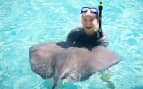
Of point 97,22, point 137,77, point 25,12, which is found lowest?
point 137,77

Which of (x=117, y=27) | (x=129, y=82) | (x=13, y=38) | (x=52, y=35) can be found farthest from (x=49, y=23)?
(x=129, y=82)

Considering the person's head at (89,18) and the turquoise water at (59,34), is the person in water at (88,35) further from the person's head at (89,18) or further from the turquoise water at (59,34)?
the turquoise water at (59,34)

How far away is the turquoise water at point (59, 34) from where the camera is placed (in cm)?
693

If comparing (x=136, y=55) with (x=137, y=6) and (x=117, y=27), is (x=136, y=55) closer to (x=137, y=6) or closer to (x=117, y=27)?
(x=117, y=27)

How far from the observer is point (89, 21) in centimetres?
613

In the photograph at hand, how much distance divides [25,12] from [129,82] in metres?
4.77

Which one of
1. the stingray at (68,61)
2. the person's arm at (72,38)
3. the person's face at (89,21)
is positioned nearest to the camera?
the stingray at (68,61)

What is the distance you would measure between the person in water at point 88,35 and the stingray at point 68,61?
0.64ft

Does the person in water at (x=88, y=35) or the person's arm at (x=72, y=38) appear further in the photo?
the person's arm at (x=72, y=38)

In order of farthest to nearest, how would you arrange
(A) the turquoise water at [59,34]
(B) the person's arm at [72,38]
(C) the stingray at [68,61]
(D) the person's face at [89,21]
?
(A) the turquoise water at [59,34] → (B) the person's arm at [72,38] → (D) the person's face at [89,21] → (C) the stingray at [68,61]

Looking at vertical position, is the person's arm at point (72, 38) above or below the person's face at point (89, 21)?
below

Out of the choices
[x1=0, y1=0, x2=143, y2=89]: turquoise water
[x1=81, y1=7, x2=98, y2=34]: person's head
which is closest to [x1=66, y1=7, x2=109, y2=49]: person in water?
[x1=81, y1=7, x2=98, y2=34]: person's head

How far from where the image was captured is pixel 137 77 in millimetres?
7191

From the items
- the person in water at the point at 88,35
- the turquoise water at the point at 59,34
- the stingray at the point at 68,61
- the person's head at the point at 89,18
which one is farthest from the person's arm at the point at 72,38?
the turquoise water at the point at 59,34
